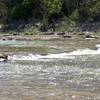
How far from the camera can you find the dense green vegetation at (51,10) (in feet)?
228

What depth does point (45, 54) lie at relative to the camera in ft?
105

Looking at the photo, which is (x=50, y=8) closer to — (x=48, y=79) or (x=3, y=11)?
(x=3, y=11)

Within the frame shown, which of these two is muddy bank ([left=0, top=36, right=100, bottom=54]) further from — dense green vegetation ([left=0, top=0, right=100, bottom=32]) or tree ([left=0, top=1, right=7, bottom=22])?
tree ([left=0, top=1, right=7, bottom=22])

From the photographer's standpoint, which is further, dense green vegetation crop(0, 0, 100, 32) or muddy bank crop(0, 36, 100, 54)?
dense green vegetation crop(0, 0, 100, 32)

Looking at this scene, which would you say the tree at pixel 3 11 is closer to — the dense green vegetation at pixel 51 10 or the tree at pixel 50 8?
the dense green vegetation at pixel 51 10

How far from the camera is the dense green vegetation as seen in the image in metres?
69.5

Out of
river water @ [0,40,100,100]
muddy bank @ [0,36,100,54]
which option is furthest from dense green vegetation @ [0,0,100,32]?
river water @ [0,40,100,100]

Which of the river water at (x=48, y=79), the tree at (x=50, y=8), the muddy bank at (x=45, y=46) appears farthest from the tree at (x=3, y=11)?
the river water at (x=48, y=79)

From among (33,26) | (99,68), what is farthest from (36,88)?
(33,26)

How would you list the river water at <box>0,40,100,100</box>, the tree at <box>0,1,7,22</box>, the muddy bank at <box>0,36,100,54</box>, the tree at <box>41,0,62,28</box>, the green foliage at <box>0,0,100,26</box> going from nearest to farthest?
the river water at <box>0,40,100,100</box>, the muddy bank at <box>0,36,100,54</box>, the green foliage at <box>0,0,100,26</box>, the tree at <box>41,0,62,28</box>, the tree at <box>0,1,7,22</box>

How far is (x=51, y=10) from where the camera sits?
72.1 m

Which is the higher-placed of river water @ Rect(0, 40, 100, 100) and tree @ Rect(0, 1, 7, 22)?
river water @ Rect(0, 40, 100, 100)

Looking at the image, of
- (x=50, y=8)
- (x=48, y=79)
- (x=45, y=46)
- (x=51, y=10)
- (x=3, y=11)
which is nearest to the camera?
(x=48, y=79)

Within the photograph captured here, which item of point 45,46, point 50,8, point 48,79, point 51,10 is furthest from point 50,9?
point 48,79
